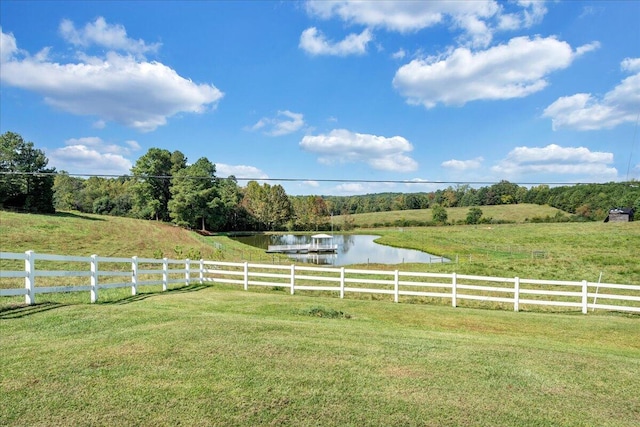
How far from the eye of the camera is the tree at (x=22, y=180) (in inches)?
1745

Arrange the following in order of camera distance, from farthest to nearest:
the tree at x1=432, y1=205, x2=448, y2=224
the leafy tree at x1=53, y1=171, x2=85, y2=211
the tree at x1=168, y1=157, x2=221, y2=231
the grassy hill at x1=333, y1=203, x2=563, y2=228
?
the tree at x1=432, y1=205, x2=448, y2=224 < the grassy hill at x1=333, y1=203, x2=563, y2=228 < the leafy tree at x1=53, y1=171, x2=85, y2=211 < the tree at x1=168, y1=157, x2=221, y2=231

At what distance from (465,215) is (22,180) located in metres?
89.0

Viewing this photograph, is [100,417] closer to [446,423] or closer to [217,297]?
[446,423]

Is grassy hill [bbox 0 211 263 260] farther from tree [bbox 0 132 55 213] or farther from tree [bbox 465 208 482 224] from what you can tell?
tree [bbox 465 208 482 224]

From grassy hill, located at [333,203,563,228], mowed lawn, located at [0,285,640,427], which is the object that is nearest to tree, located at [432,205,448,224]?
grassy hill, located at [333,203,563,228]

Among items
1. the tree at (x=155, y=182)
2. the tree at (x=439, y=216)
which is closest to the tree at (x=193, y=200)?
the tree at (x=155, y=182)

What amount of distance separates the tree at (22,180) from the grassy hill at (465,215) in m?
70.9

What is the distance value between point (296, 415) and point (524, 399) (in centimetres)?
242

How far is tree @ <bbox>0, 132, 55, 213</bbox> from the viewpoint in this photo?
44.3 meters

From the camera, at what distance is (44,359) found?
185 inches

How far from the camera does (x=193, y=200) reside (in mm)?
60438

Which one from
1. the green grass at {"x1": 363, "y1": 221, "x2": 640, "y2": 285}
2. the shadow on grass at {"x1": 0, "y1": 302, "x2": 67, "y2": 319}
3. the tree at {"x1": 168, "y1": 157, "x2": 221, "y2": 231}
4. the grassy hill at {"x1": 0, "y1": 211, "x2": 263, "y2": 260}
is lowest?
the green grass at {"x1": 363, "y1": 221, "x2": 640, "y2": 285}

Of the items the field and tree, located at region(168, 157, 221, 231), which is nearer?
the field

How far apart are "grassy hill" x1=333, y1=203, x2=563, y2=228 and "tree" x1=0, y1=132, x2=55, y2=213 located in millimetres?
70915
